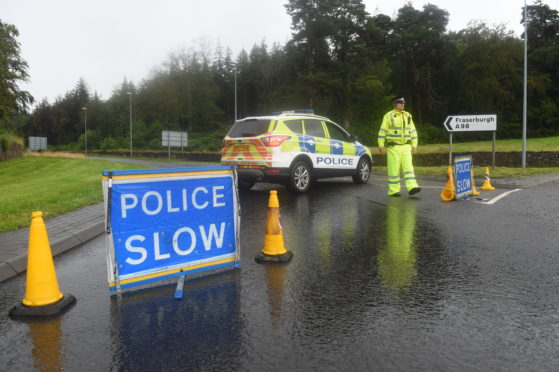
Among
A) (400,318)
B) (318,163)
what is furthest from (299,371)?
(318,163)

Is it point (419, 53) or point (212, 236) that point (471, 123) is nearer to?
point (212, 236)

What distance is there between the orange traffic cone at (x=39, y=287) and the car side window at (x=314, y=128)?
8498 mm

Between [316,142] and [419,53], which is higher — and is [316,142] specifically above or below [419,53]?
below

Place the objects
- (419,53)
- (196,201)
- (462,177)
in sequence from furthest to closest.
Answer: (419,53), (462,177), (196,201)

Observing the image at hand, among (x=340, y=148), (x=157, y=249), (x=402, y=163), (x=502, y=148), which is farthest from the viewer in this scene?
(x=502, y=148)

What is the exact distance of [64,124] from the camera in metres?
122

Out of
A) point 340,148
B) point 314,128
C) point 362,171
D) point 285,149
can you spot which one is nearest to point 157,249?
point 285,149

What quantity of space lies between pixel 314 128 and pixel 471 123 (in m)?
7.00

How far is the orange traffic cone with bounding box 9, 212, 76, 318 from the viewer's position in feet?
12.5

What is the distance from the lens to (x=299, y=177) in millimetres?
11750

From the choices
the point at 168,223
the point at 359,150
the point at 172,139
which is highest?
the point at 172,139

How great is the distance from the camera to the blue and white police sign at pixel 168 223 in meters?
4.27

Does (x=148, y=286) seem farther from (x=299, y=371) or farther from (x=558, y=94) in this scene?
(x=558, y=94)

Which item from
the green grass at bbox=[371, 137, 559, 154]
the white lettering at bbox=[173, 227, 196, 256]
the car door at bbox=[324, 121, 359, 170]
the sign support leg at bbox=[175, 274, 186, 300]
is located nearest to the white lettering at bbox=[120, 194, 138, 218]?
the white lettering at bbox=[173, 227, 196, 256]
